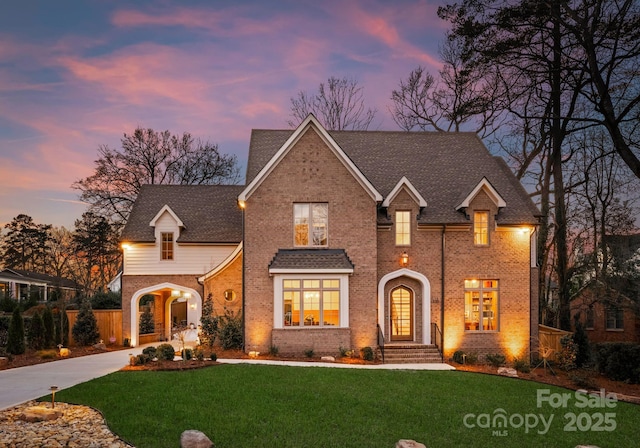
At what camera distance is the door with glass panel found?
1978cm

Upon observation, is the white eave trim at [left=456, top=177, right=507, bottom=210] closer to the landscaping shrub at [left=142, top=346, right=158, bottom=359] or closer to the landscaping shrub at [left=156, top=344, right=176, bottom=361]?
the landscaping shrub at [left=156, top=344, right=176, bottom=361]

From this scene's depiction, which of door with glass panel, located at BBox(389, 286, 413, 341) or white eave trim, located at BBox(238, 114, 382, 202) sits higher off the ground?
white eave trim, located at BBox(238, 114, 382, 202)

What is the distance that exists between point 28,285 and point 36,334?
31.2 metres

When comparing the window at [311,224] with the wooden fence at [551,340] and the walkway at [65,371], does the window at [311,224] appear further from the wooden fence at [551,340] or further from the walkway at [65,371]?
the wooden fence at [551,340]

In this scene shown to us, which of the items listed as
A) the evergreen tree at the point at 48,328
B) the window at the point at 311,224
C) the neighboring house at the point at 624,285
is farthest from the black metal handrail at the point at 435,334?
the evergreen tree at the point at 48,328

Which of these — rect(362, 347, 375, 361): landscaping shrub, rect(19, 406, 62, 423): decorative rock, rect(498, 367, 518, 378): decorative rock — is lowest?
rect(498, 367, 518, 378): decorative rock

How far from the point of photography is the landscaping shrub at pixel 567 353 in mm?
17688

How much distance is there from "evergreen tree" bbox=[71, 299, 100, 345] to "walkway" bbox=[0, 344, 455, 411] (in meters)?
2.11

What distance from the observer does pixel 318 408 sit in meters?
10.6

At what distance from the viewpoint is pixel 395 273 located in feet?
63.6

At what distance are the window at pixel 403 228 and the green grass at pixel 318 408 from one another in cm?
647

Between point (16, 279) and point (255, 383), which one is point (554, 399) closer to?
point (255, 383)

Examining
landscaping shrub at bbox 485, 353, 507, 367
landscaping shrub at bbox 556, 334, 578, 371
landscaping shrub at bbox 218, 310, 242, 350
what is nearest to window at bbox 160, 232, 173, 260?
landscaping shrub at bbox 218, 310, 242, 350

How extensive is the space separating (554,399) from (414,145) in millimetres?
14164
